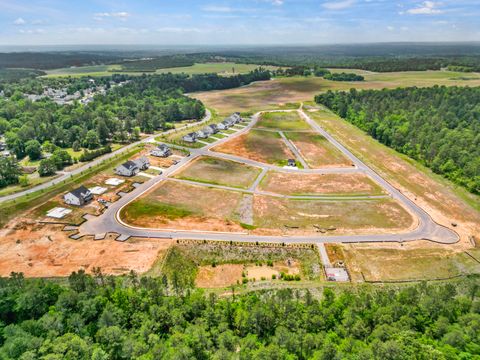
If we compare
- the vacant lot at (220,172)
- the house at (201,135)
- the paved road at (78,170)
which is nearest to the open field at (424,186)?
the vacant lot at (220,172)

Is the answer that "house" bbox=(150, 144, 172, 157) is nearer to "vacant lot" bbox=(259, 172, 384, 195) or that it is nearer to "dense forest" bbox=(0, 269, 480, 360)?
"vacant lot" bbox=(259, 172, 384, 195)

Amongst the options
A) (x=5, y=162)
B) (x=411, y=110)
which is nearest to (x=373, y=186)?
(x=411, y=110)

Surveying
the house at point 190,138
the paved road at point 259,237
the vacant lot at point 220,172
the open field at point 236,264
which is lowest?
the open field at point 236,264

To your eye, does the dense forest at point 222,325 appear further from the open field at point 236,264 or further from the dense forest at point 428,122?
the dense forest at point 428,122

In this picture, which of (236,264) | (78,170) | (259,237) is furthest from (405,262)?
(78,170)

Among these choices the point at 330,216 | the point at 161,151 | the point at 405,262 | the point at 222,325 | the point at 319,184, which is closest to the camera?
the point at 222,325

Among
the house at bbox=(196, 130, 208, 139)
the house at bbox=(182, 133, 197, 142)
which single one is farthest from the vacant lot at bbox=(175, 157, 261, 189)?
the house at bbox=(196, 130, 208, 139)

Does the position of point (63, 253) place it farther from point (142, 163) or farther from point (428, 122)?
point (428, 122)

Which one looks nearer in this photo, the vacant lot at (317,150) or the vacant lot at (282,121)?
the vacant lot at (317,150)
